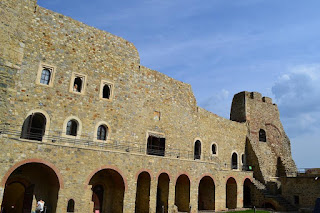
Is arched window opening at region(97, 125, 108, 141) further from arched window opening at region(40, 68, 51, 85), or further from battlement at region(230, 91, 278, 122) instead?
battlement at region(230, 91, 278, 122)

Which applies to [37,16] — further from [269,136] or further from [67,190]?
[269,136]

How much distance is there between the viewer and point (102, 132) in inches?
709

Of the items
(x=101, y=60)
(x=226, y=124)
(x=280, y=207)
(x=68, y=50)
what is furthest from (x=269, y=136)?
(x=68, y=50)

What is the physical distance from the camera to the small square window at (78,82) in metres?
17.2

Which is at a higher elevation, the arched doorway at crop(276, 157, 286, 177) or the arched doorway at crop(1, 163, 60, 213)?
the arched doorway at crop(276, 157, 286, 177)

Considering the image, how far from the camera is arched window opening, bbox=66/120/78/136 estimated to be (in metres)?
16.5

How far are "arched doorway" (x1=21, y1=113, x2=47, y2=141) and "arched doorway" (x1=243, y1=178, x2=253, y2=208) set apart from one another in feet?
65.5

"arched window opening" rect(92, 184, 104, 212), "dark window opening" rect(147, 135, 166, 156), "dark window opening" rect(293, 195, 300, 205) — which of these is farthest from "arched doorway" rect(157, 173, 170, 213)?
"dark window opening" rect(293, 195, 300, 205)

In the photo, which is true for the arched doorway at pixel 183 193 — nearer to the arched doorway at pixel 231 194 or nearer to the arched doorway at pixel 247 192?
the arched doorway at pixel 231 194

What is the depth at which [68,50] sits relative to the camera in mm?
17188

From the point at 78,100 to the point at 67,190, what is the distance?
576cm

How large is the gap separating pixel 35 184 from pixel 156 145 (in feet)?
30.4

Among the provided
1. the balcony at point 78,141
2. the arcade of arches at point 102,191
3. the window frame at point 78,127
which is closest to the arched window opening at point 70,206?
the arcade of arches at point 102,191

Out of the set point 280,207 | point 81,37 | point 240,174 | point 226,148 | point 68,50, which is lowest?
point 280,207
